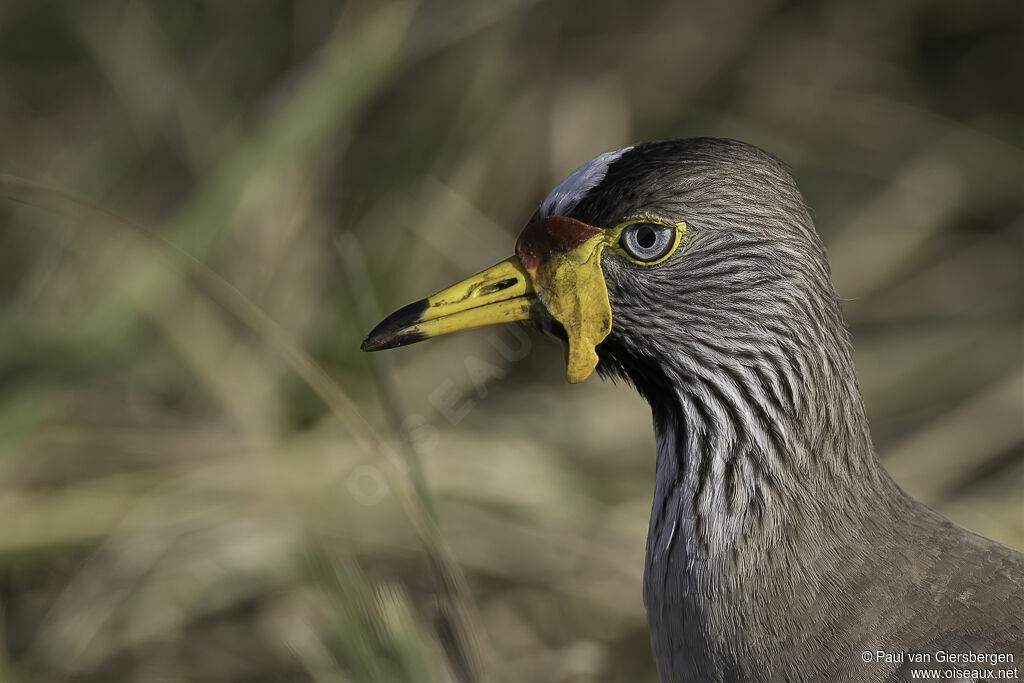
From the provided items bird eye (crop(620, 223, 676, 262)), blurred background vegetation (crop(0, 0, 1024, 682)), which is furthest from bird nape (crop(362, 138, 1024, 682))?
blurred background vegetation (crop(0, 0, 1024, 682))

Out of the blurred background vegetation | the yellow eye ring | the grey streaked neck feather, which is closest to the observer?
the grey streaked neck feather

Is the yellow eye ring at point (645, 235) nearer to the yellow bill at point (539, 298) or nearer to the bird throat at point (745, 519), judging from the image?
the yellow bill at point (539, 298)

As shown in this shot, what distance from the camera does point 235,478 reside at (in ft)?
15.0

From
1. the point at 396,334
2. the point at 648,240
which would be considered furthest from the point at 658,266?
the point at 396,334

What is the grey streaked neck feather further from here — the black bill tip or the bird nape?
the black bill tip

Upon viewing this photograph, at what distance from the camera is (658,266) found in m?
2.67

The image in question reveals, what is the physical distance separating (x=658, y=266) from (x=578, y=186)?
25 cm

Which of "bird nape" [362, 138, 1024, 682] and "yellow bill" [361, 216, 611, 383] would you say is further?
"yellow bill" [361, 216, 611, 383]

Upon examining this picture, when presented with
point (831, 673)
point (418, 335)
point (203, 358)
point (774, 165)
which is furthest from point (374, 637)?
point (203, 358)

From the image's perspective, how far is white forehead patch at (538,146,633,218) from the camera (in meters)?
2.71

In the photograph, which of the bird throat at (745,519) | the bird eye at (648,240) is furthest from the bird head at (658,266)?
the bird throat at (745,519)

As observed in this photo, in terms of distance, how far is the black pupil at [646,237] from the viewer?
2.66 metres

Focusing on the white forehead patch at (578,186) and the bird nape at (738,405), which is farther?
the white forehead patch at (578,186)

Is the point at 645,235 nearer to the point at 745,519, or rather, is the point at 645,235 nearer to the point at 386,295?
the point at 745,519
